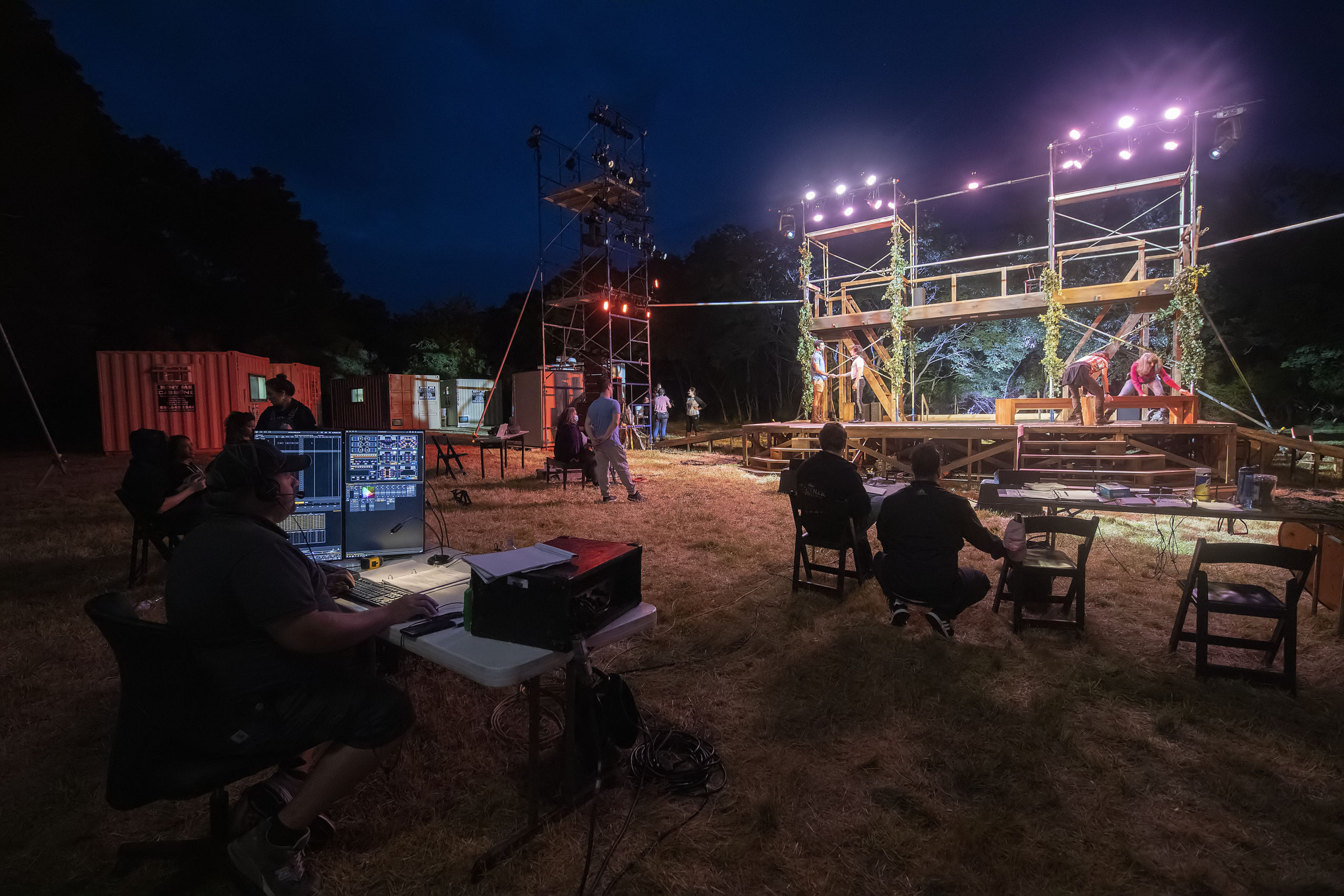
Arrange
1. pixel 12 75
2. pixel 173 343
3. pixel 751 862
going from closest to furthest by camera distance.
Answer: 1. pixel 751 862
2. pixel 12 75
3. pixel 173 343

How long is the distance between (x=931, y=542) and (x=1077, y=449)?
8.83 meters

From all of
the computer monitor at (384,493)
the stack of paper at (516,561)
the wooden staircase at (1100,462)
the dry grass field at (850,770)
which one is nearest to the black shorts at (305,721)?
the stack of paper at (516,561)

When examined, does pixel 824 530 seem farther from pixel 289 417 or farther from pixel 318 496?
pixel 289 417

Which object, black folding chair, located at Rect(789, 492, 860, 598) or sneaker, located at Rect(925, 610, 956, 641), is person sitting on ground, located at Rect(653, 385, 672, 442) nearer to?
black folding chair, located at Rect(789, 492, 860, 598)

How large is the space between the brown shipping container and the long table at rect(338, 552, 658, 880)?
15986 mm

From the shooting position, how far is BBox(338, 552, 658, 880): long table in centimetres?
199

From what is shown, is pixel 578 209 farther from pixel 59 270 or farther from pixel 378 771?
pixel 378 771

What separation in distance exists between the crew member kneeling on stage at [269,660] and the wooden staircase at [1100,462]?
10.3 meters

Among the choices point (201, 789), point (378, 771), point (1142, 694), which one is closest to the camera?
point (201, 789)

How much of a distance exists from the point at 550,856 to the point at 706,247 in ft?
107

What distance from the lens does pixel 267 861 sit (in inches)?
79.3

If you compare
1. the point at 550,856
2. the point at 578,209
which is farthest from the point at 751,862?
the point at 578,209

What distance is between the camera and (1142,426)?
10.1 metres

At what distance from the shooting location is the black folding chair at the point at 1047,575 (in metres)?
4.32
